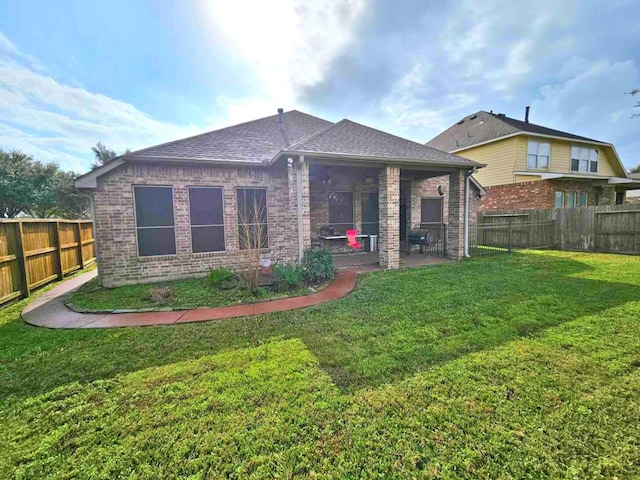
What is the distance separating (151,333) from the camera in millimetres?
4070

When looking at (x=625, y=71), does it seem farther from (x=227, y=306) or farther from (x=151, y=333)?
(x=151, y=333)

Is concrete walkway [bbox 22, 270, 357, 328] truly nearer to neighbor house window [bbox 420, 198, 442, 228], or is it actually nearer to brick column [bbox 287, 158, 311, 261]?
brick column [bbox 287, 158, 311, 261]

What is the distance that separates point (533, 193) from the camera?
1577cm

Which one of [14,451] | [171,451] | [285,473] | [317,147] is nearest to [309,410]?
[285,473]

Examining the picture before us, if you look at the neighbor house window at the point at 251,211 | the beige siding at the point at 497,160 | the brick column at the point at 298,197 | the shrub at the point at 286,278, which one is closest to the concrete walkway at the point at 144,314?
the shrub at the point at 286,278

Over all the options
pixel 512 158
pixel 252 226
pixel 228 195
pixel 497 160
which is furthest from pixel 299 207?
pixel 497 160

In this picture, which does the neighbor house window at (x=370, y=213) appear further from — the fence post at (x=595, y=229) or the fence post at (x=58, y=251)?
the fence post at (x=58, y=251)

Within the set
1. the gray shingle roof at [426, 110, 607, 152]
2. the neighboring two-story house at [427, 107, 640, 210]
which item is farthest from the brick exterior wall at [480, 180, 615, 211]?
the gray shingle roof at [426, 110, 607, 152]

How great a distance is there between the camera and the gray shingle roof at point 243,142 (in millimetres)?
7145

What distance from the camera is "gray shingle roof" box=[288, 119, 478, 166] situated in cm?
705

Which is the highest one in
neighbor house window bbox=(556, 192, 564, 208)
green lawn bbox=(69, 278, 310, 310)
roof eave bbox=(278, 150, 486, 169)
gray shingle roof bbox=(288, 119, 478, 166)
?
gray shingle roof bbox=(288, 119, 478, 166)

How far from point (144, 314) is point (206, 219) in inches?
129

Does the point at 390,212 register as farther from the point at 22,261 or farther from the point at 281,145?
the point at 22,261

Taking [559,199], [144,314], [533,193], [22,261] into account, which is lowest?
[144,314]
